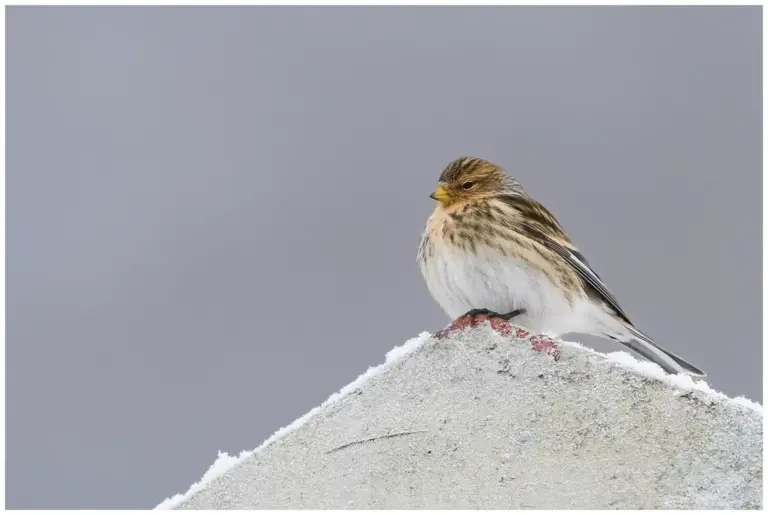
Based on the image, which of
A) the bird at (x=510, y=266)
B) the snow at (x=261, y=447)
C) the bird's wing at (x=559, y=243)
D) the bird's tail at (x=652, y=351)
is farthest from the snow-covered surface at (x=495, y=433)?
the bird's wing at (x=559, y=243)

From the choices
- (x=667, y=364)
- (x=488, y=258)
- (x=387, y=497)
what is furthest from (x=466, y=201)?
(x=387, y=497)

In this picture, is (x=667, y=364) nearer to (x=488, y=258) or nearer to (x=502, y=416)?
(x=488, y=258)

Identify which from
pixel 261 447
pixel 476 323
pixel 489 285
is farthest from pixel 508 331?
pixel 489 285

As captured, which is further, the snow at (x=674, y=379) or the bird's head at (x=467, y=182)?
the bird's head at (x=467, y=182)

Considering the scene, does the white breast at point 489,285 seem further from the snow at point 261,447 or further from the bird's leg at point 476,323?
the snow at point 261,447

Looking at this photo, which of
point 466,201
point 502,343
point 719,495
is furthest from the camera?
point 466,201

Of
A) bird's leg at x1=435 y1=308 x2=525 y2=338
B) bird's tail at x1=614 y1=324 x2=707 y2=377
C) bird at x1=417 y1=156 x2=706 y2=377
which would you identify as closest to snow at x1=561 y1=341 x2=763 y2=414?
bird's leg at x1=435 y1=308 x2=525 y2=338

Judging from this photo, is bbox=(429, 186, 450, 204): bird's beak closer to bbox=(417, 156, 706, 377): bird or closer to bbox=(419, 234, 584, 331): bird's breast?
bbox=(417, 156, 706, 377): bird
